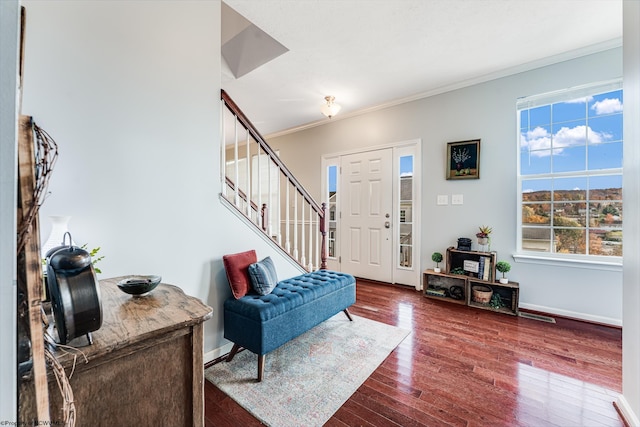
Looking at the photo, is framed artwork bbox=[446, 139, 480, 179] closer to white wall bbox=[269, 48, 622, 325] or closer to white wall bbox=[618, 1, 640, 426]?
white wall bbox=[269, 48, 622, 325]

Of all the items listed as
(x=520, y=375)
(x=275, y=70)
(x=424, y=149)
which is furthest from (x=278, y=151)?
(x=520, y=375)

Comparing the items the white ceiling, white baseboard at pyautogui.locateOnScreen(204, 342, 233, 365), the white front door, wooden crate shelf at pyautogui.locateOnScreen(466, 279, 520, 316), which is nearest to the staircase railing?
the white front door

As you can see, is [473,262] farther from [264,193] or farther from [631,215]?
[264,193]

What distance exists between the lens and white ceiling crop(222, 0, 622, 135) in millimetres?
2082

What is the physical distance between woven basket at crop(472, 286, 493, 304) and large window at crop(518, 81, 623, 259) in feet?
2.07

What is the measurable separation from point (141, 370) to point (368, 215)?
3725mm

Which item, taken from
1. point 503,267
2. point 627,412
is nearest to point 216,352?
point 627,412

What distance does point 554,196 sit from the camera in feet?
9.54

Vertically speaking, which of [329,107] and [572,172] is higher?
[329,107]

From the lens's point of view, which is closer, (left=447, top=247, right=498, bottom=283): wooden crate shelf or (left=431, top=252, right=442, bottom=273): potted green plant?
(left=447, top=247, right=498, bottom=283): wooden crate shelf

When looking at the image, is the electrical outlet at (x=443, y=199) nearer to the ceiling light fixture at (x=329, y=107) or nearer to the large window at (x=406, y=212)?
the large window at (x=406, y=212)

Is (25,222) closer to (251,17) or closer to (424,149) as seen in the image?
(251,17)

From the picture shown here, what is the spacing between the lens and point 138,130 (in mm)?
→ 1613

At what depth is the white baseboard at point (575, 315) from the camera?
2.55m
